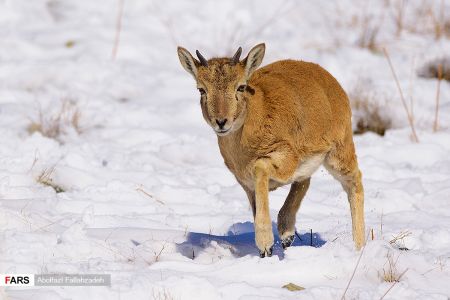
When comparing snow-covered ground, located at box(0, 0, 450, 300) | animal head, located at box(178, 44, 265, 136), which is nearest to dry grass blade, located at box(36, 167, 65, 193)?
snow-covered ground, located at box(0, 0, 450, 300)

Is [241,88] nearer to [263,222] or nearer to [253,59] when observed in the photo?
[253,59]

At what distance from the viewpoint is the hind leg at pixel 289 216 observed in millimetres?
6811

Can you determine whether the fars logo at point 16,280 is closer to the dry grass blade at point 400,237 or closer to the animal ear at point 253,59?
the animal ear at point 253,59

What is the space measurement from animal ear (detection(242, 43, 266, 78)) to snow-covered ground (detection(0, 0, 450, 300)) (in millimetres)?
1385

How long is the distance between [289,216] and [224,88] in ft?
5.01

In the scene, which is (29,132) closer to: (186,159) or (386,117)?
(186,159)

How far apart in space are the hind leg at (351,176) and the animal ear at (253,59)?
1.06 metres

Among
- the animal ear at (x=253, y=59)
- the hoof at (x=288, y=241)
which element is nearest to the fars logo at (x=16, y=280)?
the animal ear at (x=253, y=59)

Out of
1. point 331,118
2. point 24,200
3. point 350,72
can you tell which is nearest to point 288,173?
point 331,118

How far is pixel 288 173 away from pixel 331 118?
0.84 metres

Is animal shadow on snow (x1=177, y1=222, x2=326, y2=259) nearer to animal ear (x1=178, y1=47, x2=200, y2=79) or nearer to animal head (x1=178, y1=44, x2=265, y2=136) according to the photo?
animal head (x1=178, y1=44, x2=265, y2=136)

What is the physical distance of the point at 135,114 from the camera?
35.7ft

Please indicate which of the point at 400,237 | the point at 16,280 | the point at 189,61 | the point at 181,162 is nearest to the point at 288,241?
the point at 400,237

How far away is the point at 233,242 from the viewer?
6.63 metres
